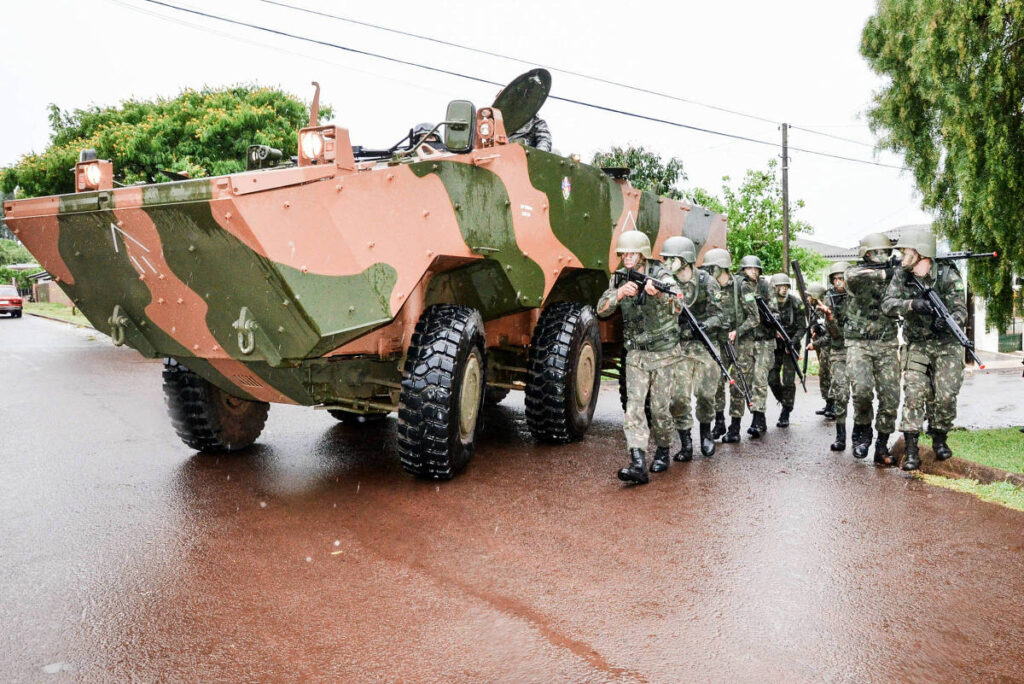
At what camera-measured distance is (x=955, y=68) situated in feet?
30.9

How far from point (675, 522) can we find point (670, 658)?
6.33ft

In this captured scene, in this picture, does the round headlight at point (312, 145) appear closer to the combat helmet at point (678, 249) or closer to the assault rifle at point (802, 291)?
the combat helmet at point (678, 249)

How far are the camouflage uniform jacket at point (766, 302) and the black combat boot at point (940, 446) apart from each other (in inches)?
84.2

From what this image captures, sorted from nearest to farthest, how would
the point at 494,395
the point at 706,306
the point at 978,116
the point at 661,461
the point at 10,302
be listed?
the point at 661,461 < the point at 706,306 < the point at 978,116 < the point at 494,395 < the point at 10,302

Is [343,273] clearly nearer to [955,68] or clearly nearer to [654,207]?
[654,207]

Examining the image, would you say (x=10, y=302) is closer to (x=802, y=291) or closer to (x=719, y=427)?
(x=719, y=427)

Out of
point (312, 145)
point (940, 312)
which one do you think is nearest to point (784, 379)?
point (940, 312)

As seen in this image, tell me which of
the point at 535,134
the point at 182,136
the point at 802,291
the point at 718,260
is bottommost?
the point at 802,291

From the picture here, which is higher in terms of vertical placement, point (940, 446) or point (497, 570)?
point (940, 446)

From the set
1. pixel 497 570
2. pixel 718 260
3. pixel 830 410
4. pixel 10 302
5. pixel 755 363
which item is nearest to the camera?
pixel 497 570

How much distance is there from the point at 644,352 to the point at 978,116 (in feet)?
17.5

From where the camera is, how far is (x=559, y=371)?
725 cm

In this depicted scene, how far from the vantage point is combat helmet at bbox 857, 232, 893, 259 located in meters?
7.29

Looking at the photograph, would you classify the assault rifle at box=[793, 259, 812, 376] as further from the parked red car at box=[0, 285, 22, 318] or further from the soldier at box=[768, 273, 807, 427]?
the parked red car at box=[0, 285, 22, 318]
